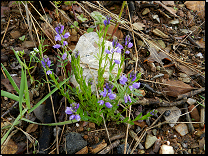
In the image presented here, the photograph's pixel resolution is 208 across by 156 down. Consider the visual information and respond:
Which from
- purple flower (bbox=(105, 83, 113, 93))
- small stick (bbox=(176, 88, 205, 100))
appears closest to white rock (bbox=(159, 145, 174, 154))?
small stick (bbox=(176, 88, 205, 100))

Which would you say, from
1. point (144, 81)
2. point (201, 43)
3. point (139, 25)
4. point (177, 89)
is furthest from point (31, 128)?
point (201, 43)

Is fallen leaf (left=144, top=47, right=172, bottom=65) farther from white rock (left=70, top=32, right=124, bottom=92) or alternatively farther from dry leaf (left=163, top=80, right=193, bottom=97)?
white rock (left=70, top=32, right=124, bottom=92)

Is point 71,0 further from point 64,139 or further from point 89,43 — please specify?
point 64,139

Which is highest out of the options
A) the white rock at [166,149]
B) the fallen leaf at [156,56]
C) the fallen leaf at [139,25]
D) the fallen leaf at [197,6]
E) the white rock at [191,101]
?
the fallen leaf at [197,6]

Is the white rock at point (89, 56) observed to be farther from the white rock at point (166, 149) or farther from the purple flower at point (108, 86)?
the white rock at point (166, 149)

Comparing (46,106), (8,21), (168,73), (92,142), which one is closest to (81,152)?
(92,142)

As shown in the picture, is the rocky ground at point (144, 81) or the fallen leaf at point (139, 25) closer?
the rocky ground at point (144, 81)

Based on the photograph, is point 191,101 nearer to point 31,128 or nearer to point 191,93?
point 191,93

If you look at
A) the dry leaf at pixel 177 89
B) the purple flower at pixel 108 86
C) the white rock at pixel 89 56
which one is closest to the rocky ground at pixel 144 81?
the dry leaf at pixel 177 89
